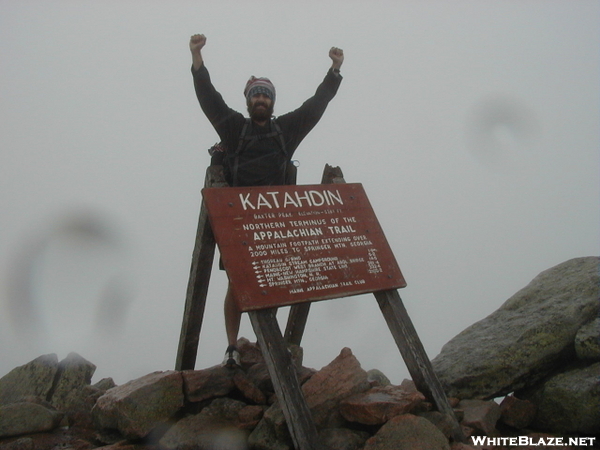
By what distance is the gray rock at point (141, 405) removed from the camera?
15.0 ft

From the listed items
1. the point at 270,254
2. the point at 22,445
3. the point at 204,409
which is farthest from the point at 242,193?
the point at 22,445

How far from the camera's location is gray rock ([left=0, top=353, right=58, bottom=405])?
6.93 meters

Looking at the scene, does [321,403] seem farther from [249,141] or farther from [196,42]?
[196,42]

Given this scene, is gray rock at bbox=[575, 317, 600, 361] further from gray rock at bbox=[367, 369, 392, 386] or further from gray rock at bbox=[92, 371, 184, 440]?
gray rock at bbox=[92, 371, 184, 440]

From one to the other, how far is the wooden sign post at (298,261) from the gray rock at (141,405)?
87 cm

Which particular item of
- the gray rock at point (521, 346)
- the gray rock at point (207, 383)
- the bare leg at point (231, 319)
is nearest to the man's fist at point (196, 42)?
the bare leg at point (231, 319)

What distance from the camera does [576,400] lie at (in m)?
4.41

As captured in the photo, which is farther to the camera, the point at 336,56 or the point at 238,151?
the point at 336,56

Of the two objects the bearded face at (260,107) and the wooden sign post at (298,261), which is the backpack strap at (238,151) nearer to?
the bearded face at (260,107)

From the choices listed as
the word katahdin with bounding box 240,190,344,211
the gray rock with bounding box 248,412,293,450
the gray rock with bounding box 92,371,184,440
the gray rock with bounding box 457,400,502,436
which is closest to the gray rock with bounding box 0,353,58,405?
the gray rock with bounding box 92,371,184,440

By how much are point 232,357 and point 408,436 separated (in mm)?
2349

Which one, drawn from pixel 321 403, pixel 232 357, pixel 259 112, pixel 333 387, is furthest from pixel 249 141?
pixel 321 403

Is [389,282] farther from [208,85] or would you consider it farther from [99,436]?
[99,436]

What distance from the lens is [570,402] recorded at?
445cm
